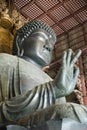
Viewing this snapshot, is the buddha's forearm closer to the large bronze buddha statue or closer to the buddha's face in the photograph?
the large bronze buddha statue

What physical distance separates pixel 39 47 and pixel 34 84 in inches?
25.2

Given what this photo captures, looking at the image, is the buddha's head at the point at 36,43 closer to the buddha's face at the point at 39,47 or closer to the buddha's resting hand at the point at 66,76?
the buddha's face at the point at 39,47

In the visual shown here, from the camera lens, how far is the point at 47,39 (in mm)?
3652

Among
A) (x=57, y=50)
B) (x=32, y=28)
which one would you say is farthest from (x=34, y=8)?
(x=32, y=28)

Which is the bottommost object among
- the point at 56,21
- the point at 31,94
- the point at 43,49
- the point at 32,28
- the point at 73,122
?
the point at 73,122

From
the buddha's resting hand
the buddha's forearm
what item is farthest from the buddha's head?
the buddha's forearm

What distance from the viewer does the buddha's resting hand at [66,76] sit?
96.7 inches

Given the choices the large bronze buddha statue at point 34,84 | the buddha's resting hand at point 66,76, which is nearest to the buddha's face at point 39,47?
the large bronze buddha statue at point 34,84

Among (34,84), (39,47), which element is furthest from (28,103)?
(39,47)

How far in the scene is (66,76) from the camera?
2531 mm

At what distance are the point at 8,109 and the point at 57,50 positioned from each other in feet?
30.5

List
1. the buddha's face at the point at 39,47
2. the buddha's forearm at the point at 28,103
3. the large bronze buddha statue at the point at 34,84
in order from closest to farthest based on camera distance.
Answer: the large bronze buddha statue at the point at 34,84, the buddha's forearm at the point at 28,103, the buddha's face at the point at 39,47

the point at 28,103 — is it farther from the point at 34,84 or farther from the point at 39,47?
the point at 39,47

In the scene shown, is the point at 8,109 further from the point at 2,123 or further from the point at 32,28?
the point at 32,28
